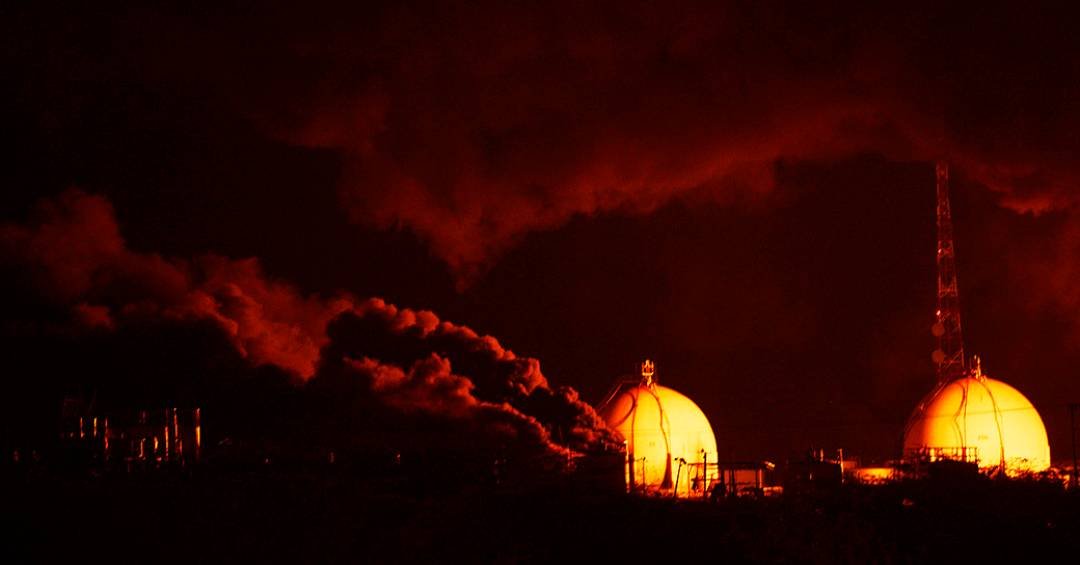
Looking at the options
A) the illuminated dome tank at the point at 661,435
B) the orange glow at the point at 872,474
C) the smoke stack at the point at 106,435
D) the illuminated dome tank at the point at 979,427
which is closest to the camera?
the smoke stack at the point at 106,435

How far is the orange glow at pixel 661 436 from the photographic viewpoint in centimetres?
3325

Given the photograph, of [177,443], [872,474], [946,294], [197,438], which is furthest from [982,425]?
[177,443]

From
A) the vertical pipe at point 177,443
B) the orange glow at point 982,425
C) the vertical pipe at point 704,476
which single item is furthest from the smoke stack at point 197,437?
the orange glow at point 982,425

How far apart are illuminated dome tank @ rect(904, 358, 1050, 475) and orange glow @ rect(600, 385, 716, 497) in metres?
6.66

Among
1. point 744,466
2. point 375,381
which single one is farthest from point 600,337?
point 375,381

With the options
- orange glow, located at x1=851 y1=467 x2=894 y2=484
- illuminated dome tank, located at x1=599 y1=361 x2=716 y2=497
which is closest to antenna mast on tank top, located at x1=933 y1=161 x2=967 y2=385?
orange glow, located at x1=851 y1=467 x2=894 y2=484

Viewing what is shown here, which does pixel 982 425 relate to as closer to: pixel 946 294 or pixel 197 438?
pixel 946 294

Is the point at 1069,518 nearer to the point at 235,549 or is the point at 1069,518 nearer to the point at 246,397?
the point at 235,549

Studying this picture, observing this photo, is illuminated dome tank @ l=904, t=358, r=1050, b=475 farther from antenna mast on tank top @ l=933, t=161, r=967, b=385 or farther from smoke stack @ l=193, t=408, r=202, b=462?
smoke stack @ l=193, t=408, r=202, b=462

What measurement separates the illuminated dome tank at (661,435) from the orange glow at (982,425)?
6942 mm

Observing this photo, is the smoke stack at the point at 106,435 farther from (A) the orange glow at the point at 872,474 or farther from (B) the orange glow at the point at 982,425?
(B) the orange glow at the point at 982,425

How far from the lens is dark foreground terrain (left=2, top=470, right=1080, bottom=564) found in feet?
64.8

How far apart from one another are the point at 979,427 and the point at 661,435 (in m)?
9.85

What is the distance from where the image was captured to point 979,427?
36844 mm
